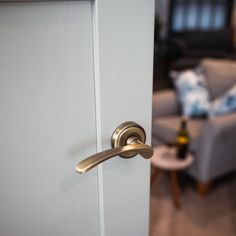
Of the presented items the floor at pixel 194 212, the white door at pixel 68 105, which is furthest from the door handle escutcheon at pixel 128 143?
the floor at pixel 194 212

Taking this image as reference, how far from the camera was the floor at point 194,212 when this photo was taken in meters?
1.78

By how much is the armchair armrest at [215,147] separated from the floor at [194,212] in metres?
0.16

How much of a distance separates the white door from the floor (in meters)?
1.31

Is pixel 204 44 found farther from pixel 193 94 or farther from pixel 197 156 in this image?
pixel 197 156

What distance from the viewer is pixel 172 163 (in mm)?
1920

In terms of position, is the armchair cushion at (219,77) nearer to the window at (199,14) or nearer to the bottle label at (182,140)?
the bottle label at (182,140)

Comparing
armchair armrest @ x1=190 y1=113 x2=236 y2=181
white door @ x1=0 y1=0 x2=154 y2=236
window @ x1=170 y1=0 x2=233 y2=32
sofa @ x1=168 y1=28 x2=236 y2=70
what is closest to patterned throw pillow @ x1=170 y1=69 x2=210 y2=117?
armchair armrest @ x1=190 y1=113 x2=236 y2=181

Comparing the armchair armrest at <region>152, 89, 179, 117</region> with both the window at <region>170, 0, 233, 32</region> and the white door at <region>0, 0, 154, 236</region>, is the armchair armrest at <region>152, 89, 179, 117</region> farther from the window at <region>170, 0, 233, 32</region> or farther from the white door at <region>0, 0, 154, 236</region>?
the window at <region>170, 0, 233, 32</region>

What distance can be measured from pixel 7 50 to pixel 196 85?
215 cm

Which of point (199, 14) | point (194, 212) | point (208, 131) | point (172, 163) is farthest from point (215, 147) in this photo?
point (199, 14)

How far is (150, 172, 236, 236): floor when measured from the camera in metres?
1.78

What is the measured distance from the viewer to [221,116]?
2072 millimetres

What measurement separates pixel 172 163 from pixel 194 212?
13.9 inches

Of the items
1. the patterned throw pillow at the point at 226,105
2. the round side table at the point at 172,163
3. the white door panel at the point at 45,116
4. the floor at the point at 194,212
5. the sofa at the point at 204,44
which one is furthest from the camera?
the sofa at the point at 204,44
